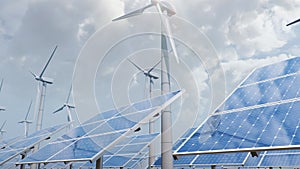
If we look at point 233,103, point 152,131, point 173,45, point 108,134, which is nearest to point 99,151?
point 108,134

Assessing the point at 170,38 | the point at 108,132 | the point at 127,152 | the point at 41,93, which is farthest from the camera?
the point at 41,93

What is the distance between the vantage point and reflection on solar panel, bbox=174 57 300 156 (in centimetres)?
1044

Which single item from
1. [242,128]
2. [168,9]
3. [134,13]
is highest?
[134,13]

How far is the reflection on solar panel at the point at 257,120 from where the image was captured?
10.4m

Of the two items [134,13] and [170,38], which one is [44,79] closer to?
[134,13]

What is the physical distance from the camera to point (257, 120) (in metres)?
12.3

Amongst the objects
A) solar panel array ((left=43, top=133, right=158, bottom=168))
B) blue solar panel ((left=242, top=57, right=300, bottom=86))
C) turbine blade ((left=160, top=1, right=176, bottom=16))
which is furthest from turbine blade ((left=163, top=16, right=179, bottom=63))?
solar panel array ((left=43, top=133, right=158, bottom=168))

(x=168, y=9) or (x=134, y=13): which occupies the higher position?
(x=134, y=13)

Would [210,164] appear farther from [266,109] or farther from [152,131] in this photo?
[266,109]

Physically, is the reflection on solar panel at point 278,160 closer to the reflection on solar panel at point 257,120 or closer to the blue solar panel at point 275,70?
the blue solar panel at point 275,70

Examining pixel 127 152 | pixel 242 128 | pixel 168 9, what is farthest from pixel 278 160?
pixel 168 9

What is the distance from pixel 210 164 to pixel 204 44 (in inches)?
437

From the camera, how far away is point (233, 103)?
15758 millimetres

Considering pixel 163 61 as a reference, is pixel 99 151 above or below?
below
